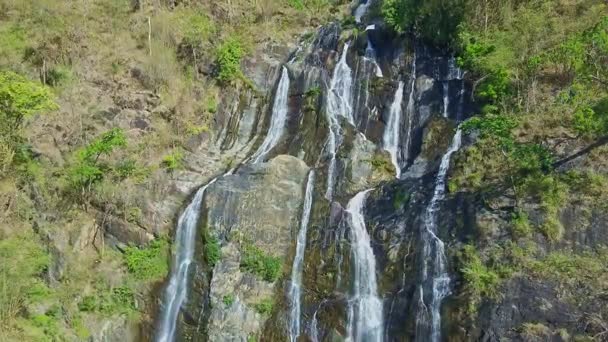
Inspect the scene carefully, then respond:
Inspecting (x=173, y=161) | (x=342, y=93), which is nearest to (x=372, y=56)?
(x=342, y=93)

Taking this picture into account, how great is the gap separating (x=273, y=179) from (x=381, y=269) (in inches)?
196

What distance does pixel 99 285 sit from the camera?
1677cm

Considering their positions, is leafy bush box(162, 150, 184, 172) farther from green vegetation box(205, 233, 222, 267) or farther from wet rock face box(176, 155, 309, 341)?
green vegetation box(205, 233, 222, 267)

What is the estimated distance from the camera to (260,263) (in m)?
17.0

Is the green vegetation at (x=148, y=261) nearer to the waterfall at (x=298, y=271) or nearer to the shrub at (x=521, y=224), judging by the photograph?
the waterfall at (x=298, y=271)

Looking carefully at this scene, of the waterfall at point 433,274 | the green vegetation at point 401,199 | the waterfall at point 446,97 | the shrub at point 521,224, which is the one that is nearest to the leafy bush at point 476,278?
the waterfall at point 433,274

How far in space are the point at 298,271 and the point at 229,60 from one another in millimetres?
12386

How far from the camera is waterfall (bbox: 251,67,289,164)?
72.0ft

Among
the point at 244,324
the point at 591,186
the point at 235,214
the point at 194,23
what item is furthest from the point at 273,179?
the point at 194,23

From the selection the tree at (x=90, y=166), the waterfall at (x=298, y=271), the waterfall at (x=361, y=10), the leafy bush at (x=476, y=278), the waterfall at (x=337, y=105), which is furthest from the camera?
the waterfall at (x=361, y=10)

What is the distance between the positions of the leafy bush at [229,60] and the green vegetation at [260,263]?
1039 centimetres

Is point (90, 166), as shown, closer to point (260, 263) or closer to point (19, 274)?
point (19, 274)

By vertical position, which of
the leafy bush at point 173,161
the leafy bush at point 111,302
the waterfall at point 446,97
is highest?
the waterfall at point 446,97

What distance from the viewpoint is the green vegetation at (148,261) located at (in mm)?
17281
